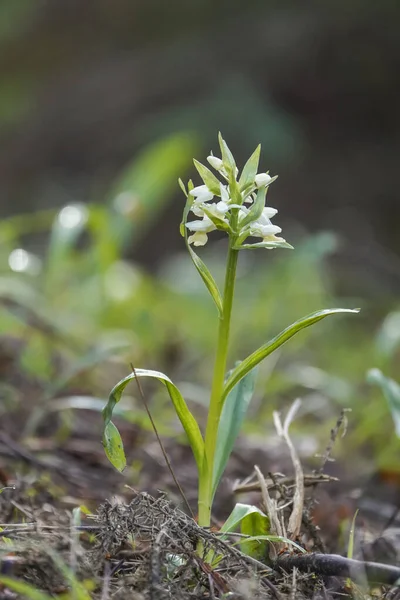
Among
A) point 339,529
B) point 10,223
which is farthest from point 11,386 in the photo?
point 339,529

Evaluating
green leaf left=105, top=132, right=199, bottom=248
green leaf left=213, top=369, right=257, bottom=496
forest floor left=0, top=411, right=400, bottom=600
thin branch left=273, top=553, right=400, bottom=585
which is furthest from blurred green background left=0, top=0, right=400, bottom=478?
thin branch left=273, top=553, right=400, bottom=585

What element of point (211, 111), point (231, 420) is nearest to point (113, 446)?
point (231, 420)

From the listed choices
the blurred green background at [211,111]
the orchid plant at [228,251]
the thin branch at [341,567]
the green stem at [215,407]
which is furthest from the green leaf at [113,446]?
the blurred green background at [211,111]

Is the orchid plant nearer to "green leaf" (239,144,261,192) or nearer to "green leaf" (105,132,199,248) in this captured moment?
"green leaf" (239,144,261,192)

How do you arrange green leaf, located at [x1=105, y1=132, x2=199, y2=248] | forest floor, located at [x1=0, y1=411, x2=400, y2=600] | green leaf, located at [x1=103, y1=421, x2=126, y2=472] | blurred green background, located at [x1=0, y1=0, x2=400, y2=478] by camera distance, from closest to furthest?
forest floor, located at [x1=0, y1=411, x2=400, y2=600] → green leaf, located at [x1=103, y1=421, x2=126, y2=472] → green leaf, located at [x1=105, y1=132, x2=199, y2=248] → blurred green background, located at [x1=0, y1=0, x2=400, y2=478]

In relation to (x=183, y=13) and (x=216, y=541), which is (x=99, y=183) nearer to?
(x=183, y=13)
